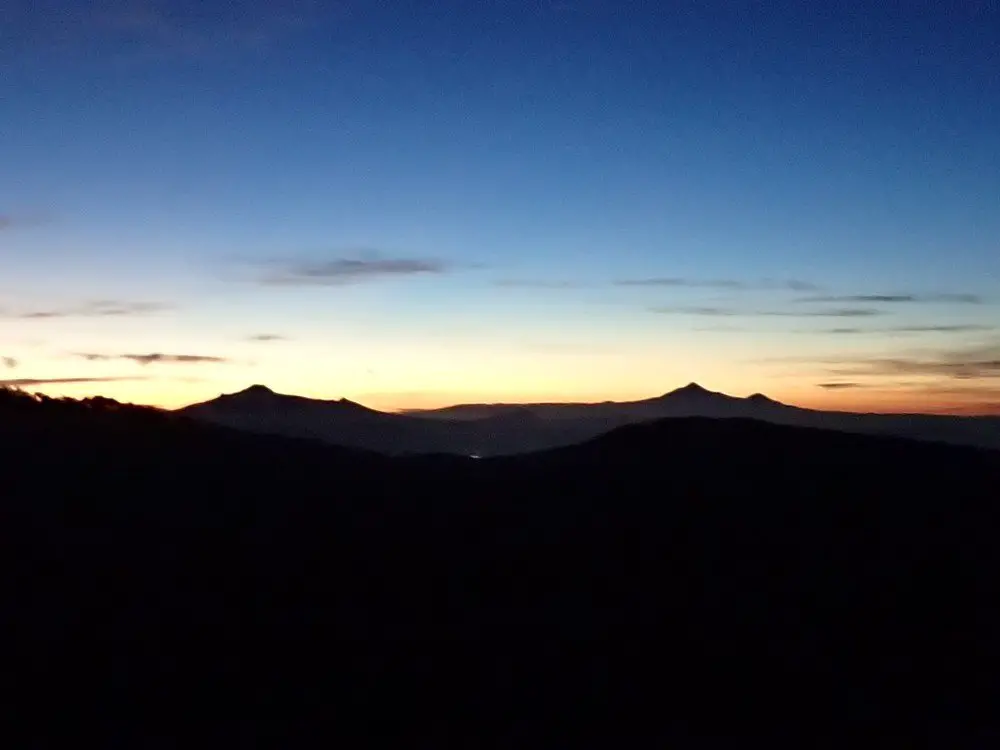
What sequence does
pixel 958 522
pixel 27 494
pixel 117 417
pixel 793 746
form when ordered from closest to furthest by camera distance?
pixel 793 746 < pixel 27 494 < pixel 958 522 < pixel 117 417

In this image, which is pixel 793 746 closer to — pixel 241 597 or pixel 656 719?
pixel 656 719

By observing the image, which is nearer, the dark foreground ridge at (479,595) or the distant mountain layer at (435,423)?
the dark foreground ridge at (479,595)

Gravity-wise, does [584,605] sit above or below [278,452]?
below

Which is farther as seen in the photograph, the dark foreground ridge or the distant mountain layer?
the distant mountain layer

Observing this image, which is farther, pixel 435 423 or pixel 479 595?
pixel 435 423

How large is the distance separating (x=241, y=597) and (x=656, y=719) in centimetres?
557

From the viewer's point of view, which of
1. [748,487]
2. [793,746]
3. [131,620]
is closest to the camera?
[793,746]

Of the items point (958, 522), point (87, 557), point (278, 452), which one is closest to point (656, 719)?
point (87, 557)

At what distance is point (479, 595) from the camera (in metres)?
14.1

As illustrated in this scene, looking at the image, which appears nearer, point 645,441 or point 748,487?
point 748,487

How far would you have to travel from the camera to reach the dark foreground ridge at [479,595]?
11.0m

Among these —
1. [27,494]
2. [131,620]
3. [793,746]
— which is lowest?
[793,746]

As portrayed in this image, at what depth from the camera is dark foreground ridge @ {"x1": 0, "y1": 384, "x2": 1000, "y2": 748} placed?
11023mm

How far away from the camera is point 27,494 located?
16047 mm
